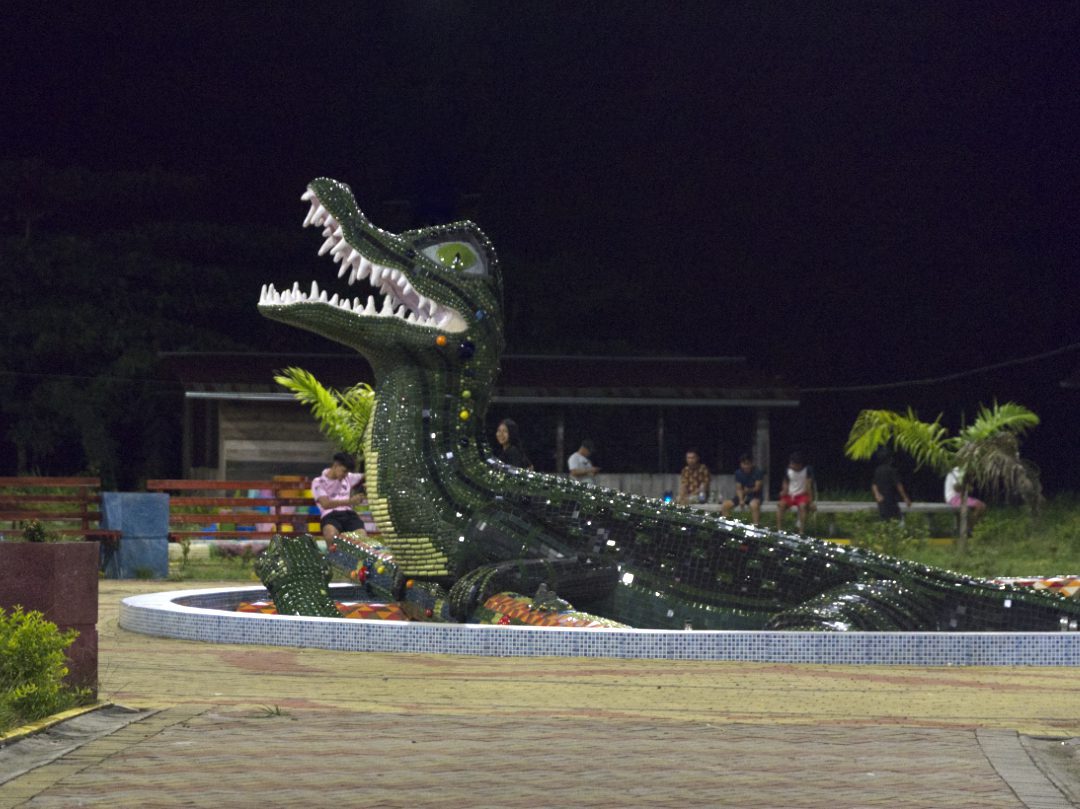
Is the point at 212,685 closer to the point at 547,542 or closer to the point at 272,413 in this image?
the point at 547,542

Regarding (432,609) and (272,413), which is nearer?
(432,609)

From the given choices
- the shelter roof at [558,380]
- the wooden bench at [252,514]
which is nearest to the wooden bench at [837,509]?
the shelter roof at [558,380]

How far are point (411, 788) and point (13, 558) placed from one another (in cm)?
293

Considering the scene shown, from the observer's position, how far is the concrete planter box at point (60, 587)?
7.88 m

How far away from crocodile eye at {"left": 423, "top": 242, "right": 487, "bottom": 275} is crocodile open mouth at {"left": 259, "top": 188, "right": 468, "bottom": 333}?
30 centimetres

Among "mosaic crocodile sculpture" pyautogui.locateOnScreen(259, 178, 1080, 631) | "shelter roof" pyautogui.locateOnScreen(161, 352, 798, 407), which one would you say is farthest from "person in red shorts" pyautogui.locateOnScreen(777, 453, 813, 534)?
"mosaic crocodile sculpture" pyautogui.locateOnScreen(259, 178, 1080, 631)

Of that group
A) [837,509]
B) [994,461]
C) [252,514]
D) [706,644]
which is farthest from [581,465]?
[706,644]

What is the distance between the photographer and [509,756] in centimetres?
660

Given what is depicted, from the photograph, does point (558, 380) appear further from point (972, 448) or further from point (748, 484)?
point (972, 448)

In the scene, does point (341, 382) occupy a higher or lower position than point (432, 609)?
higher

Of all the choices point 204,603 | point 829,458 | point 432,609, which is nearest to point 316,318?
point 432,609

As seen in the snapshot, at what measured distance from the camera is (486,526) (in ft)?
37.3

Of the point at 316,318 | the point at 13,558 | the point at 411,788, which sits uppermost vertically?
the point at 316,318

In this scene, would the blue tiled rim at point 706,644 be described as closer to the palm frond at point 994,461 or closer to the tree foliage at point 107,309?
the palm frond at point 994,461
